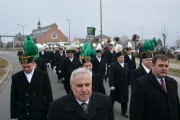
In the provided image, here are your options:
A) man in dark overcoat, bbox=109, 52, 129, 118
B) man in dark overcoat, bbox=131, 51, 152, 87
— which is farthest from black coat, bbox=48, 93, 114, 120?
man in dark overcoat, bbox=109, 52, 129, 118

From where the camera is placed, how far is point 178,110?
15.7 feet

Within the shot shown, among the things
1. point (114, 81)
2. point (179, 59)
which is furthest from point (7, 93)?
point (179, 59)

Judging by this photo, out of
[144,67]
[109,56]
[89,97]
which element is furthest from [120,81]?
[109,56]

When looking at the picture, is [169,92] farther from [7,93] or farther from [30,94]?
[7,93]

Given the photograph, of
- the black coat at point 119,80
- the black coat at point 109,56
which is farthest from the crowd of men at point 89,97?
the black coat at point 109,56

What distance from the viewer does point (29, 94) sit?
5883 mm

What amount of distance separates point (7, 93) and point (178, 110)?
10.5 metres

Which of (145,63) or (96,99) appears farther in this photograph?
(145,63)

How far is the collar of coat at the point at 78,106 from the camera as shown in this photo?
3.32 meters

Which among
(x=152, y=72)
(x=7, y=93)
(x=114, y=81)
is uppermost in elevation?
(x=152, y=72)

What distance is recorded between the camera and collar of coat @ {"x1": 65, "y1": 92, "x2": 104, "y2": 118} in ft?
10.9

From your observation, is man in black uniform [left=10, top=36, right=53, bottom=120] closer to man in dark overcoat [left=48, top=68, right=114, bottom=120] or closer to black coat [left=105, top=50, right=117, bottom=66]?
man in dark overcoat [left=48, top=68, right=114, bottom=120]

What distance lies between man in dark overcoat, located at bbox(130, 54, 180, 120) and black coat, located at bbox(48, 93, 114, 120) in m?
1.28

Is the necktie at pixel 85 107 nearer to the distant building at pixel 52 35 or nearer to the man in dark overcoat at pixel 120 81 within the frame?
the man in dark overcoat at pixel 120 81
